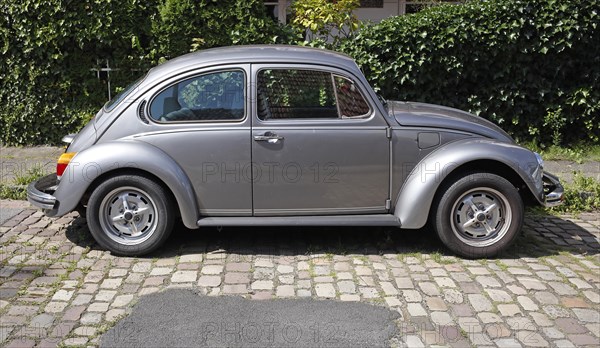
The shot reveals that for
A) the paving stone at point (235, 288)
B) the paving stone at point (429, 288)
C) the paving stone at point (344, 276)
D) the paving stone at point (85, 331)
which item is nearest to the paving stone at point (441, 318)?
the paving stone at point (429, 288)

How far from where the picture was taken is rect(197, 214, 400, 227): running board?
5340 millimetres

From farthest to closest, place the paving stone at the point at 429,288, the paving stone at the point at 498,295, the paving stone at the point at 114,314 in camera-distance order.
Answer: the paving stone at the point at 429,288
the paving stone at the point at 498,295
the paving stone at the point at 114,314

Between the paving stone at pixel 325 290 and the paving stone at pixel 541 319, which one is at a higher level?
the paving stone at pixel 325 290

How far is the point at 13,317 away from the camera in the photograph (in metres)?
4.35

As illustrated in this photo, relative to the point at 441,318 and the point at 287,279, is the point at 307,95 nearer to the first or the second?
the point at 287,279

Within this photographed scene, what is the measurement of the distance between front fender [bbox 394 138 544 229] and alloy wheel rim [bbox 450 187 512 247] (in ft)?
0.87

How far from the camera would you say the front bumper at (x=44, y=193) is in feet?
17.7

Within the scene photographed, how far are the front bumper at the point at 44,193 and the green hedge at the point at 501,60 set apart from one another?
175 inches

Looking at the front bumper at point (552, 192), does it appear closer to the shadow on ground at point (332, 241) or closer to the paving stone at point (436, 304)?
the shadow on ground at point (332, 241)

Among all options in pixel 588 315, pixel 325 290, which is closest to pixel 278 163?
pixel 325 290

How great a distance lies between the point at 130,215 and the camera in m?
5.34

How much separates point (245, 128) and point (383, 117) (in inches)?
46.0

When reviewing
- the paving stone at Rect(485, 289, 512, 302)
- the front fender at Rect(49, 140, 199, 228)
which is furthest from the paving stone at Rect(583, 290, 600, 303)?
the front fender at Rect(49, 140, 199, 228)

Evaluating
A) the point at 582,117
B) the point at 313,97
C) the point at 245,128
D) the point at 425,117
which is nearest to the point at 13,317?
the point at 245,128
